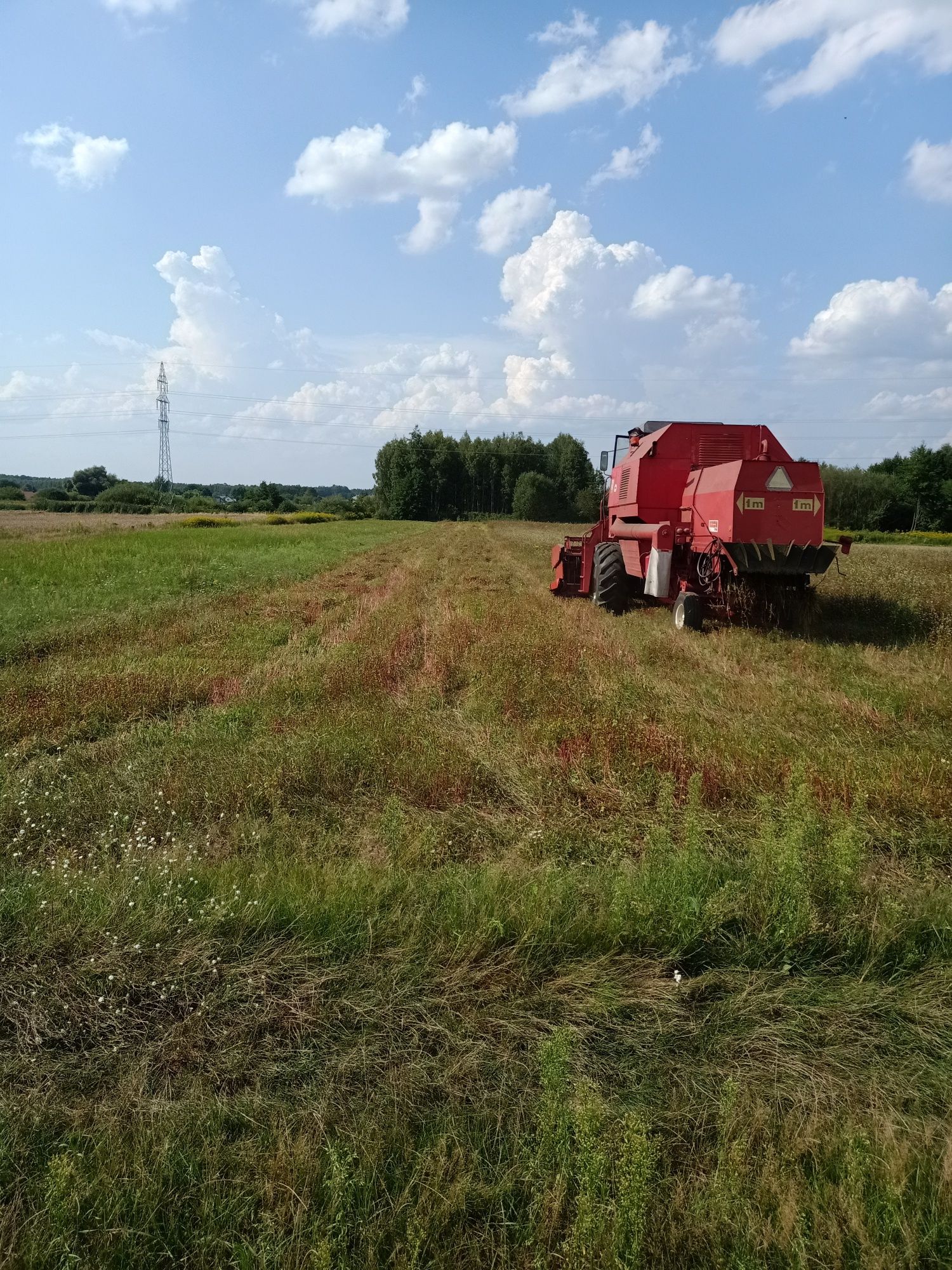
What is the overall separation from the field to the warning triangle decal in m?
3.68

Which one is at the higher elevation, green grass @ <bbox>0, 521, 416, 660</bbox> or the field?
green grass @ <bbox>0, 521, 416, 660</bbox>

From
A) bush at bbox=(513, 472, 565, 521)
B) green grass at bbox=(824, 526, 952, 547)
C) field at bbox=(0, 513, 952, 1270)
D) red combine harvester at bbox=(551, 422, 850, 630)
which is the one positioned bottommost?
field at bbox=(0, 513, 952, 1270)

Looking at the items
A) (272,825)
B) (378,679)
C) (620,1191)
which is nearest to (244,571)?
(378,679)

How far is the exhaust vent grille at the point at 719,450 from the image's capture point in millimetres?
11164

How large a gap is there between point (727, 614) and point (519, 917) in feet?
25.2

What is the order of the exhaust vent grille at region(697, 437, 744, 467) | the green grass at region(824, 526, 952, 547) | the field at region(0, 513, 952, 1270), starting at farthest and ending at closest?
the green grass at region(824, 526, 952, 547) < the exhaust vent grille at region(697, 437, 744, 467) < the field at region(0, 513, 952, 1270)

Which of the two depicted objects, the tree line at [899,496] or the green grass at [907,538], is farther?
the tree line at [899,496]

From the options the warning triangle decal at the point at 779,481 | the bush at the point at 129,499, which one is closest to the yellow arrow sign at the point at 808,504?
the warning triangle decal at the point at 779,481

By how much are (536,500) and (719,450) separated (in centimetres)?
7315

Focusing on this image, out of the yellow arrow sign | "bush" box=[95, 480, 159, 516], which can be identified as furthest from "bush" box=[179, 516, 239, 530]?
the yellow arrow sign

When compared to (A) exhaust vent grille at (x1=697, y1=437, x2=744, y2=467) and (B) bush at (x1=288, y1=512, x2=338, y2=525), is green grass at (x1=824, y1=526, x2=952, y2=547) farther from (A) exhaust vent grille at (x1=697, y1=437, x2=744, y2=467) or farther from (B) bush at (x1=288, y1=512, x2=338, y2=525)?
(B) bush at (x1=288, y1=512, x2=338, y2=525)

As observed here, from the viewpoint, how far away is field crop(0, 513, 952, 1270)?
1907mm

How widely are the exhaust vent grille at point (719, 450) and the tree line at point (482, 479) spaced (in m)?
72.2

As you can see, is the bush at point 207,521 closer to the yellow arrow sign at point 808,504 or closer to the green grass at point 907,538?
the green grass at point 907,538
